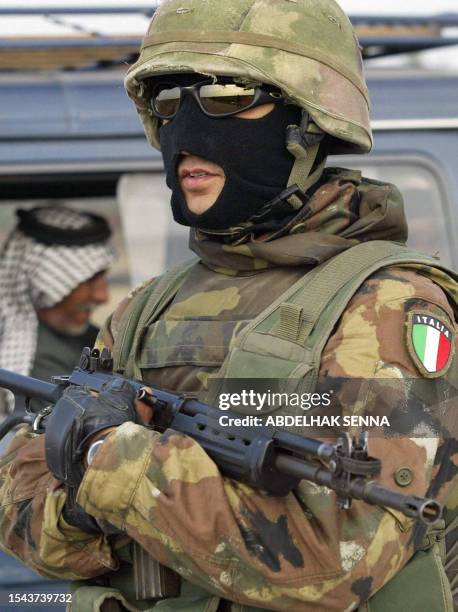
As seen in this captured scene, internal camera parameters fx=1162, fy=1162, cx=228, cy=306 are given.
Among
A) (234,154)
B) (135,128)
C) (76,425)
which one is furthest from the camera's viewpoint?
(135,128)

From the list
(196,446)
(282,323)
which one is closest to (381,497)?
(196,446)

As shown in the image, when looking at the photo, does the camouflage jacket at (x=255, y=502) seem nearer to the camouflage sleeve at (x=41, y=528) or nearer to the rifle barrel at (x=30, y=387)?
the camouflage sleeve at (x=41, y=528)

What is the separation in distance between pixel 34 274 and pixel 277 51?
2654 millimetres

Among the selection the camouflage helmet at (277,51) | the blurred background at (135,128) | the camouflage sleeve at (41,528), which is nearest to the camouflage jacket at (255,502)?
the camouflage sleeve at (41,528)

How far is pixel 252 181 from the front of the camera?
2613 millimetres

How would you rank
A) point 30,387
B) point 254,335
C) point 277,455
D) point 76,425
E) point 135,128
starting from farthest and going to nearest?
point 135,128 < point 30,387 < point 254,335 < point 76,425 < point 277,455

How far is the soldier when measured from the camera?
210 centimetres

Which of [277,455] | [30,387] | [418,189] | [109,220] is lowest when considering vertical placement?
[109,220]

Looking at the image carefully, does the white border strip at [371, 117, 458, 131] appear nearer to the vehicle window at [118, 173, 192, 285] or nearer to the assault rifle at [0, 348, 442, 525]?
the vehicle window at [118, 173, 192, 285]

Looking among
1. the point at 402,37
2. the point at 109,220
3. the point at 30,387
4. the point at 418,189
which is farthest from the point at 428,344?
the point at 109,220

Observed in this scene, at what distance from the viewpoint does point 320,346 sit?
227 cm

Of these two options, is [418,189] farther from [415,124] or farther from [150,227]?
[150,227]

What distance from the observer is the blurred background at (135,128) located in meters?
4.15

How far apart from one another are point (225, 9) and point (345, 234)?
604mm
